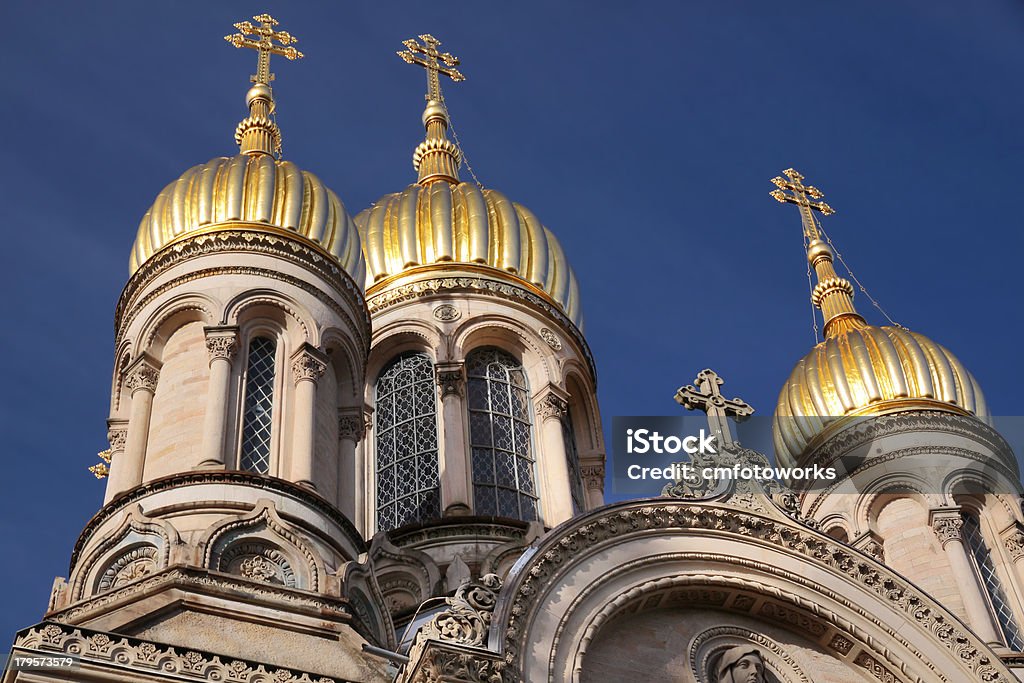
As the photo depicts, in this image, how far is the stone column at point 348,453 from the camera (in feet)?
66.4

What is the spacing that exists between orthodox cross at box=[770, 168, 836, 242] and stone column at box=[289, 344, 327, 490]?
16306 millimetres

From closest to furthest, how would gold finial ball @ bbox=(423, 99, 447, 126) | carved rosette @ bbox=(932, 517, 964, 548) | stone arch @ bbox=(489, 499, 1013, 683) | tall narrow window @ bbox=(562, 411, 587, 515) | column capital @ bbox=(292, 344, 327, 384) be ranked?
1. stone arch @ bbox=(489, 499, 1013, 683)
2. column capital @ bbox=(292, 344, 327, 384)
3. carved rosette @ bbox=(932, 517, 964, 548)
4. tall narrow window @ bbox=(562, 411, 587, 515)
5. gold finial ball @ bbox=(423, 99, 447, 126)

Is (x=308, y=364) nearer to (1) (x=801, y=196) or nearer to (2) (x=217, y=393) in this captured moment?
(2) (x=217, y=393)

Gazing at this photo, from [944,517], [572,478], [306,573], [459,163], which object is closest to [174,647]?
[306,573]

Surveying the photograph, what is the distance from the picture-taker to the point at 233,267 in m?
20.7

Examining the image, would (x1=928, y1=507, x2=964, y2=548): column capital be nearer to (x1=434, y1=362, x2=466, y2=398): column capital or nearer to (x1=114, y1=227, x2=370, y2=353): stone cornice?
(x1=434, y1=362, x2=466, y2=398): column capital

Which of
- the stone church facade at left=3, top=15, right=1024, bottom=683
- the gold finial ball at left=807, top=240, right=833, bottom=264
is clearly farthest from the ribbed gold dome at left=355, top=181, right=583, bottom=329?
the gold finial ball at left=807, top=240, right=833, bottom=264

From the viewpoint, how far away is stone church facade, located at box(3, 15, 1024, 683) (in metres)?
16.1

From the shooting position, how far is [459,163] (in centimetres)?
3161

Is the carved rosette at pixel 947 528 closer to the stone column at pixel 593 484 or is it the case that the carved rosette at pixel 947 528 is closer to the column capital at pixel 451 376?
the stone column at pixel 593 484

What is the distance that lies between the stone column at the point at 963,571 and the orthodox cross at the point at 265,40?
12577mm

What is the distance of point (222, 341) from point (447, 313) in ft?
24.0

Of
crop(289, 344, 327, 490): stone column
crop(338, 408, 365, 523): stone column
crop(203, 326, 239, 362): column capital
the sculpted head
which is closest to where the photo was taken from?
the sculpted head

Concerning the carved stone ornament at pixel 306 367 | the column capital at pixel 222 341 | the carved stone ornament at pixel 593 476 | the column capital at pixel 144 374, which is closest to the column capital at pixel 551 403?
the carved stone ornament at pixel 593 476
